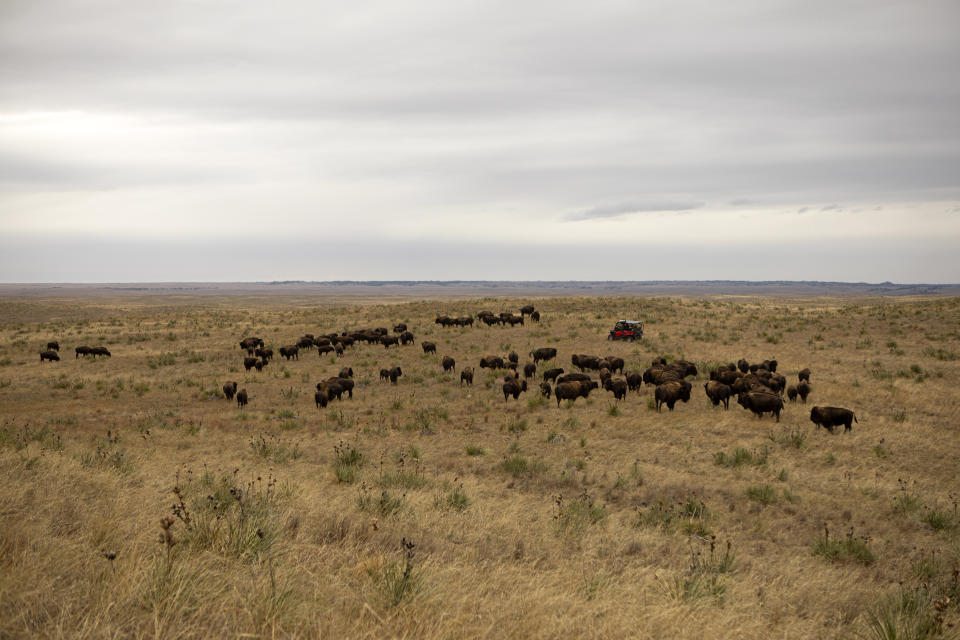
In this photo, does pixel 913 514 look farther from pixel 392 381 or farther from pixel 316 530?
pixel 392 381

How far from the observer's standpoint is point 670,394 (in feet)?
62.7

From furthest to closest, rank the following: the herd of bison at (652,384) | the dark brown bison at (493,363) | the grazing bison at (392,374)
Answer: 1. the dark brown bison at (493,363)
2. the grazing bison at (392,374)
3. the herd of bison at (652,384)

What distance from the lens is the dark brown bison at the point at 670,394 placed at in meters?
19.1

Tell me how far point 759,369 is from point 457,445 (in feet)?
54.5

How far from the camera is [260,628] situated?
370 centimetres

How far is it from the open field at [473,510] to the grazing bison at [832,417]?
37 cm

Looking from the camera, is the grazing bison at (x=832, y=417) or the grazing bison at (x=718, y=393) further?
the grazing bison at (x=718, y=393)

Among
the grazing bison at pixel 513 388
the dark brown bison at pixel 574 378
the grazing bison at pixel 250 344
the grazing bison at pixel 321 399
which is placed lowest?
the grazing bison at pixel 321 399

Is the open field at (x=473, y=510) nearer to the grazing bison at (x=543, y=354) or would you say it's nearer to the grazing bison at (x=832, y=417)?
the grazing bison at (x=832, y=417)

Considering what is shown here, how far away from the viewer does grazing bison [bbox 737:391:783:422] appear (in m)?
17.5

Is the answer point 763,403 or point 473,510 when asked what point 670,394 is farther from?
point 473,510

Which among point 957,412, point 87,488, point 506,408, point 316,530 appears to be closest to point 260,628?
point 316,530

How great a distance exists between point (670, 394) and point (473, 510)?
41.6 feet

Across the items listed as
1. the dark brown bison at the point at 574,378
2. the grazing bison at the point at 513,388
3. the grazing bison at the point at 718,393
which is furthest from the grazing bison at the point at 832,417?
the grazing bison at the point at 513,388
